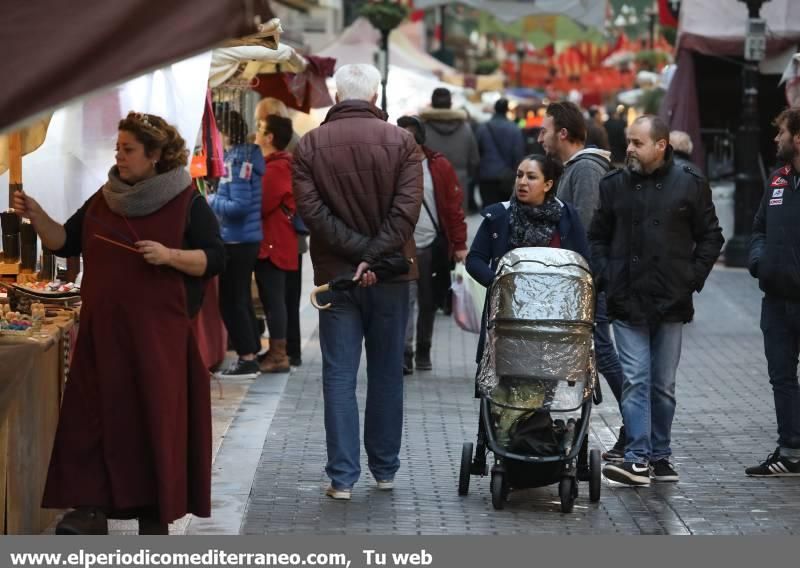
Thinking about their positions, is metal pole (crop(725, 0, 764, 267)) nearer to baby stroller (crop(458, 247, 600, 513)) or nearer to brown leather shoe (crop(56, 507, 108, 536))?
baby stroller (crop(458, 247, 600, 513))

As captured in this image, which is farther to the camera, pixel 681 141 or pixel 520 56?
pixel 520 56

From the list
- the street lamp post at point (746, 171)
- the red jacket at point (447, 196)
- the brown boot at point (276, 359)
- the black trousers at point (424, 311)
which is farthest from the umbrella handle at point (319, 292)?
the street lamp post at point (746, 171)

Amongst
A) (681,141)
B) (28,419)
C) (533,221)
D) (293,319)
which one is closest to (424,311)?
(293,319)

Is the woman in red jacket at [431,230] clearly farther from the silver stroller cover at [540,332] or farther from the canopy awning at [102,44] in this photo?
the canopy awning at [102,44]

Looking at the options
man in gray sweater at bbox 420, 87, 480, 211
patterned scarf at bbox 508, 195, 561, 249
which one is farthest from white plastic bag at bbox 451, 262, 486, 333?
man in gray sweater at bbox 420, 87, 480, 211

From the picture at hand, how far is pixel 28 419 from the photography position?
7324mm

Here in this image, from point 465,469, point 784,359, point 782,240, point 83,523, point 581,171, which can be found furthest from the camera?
point 581,171

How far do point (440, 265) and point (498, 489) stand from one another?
5.34 m

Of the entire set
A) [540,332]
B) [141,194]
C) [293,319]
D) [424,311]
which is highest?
[141,194]

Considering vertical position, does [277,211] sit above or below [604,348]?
below

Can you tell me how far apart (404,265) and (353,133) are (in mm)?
684

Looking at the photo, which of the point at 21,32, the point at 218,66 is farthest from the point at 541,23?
the point at 21,32

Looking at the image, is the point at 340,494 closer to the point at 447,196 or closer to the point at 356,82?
the point at 356,82

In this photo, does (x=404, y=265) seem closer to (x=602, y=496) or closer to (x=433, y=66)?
(x=602, y=496)
